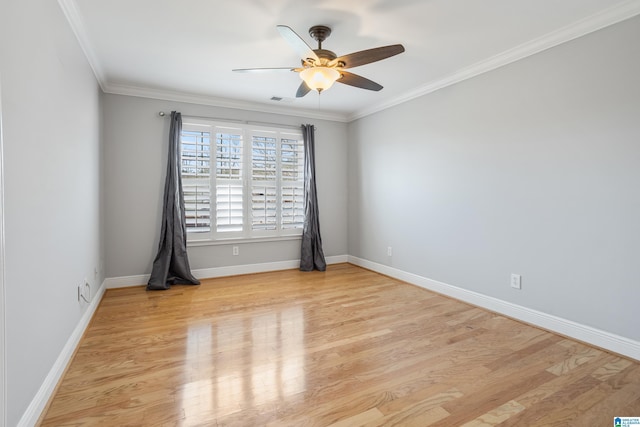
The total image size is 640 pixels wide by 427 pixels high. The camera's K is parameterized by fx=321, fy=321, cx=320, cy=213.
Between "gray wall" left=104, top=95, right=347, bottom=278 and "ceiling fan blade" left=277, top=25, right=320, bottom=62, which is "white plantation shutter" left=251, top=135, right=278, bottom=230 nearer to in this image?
"gray wall" left=104, top=95, right=347, bottom=278

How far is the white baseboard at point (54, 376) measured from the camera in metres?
1.54

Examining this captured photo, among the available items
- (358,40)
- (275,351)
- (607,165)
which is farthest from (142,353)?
(607,165)

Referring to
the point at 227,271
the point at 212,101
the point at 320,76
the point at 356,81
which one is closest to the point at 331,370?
the point at 320,76

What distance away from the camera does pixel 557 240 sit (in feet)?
8.86

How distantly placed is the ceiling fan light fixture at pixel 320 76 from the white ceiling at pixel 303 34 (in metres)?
0.36

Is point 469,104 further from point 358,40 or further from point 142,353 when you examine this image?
point 142,353

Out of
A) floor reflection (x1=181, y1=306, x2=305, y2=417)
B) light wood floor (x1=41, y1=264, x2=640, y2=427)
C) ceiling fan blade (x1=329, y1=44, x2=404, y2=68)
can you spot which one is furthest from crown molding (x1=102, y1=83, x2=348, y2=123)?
floor reflection (x1=181, y1=306, x2=305, y2=417)

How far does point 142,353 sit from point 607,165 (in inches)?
146

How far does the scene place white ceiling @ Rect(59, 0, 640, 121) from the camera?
7.53ft

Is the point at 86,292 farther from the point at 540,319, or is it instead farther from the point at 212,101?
the point at 540,319

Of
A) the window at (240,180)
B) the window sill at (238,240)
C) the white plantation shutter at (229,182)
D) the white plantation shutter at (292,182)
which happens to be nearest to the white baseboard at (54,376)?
the window sill at (238,240)

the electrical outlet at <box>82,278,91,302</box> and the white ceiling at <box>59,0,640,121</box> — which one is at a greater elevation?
the white ceiling at <box>59,0,640,121</box>

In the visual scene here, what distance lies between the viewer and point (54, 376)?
1889mm

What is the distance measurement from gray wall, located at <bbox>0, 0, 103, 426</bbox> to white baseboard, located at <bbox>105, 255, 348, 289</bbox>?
4.47 ft
